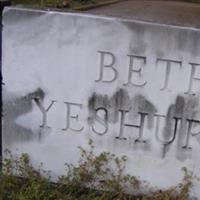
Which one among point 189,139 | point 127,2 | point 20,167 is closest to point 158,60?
point 189,139

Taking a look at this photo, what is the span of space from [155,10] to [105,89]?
4.84m

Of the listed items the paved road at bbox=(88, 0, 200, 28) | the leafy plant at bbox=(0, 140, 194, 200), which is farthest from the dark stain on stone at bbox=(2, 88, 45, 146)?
the paved road at bbox=(88, 0, 200, 28)

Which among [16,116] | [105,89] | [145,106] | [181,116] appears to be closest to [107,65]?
[105,89]

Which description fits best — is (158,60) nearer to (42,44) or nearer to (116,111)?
(116,111)

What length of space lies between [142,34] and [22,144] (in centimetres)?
98

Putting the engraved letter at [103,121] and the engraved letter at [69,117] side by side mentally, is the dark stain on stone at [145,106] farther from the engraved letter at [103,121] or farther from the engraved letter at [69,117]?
the engraved letter at [69,117]

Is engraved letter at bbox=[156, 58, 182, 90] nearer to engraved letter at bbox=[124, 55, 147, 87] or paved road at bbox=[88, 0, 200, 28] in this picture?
engraved letter at bbox=[124, 55, 147, 87]

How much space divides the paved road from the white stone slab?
3.53 meters

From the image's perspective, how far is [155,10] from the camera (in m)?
8.43

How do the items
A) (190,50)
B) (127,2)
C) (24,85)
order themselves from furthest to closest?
(127,2) → (24,85) → (190,50)

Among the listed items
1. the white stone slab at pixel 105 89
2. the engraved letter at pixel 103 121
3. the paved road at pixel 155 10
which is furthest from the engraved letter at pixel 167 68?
the paved road at pixel 155 10

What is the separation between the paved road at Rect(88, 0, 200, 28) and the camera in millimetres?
7550

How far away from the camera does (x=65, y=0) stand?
9.44 m

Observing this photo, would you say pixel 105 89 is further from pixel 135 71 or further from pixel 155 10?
pixel 155 10
